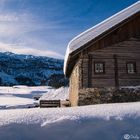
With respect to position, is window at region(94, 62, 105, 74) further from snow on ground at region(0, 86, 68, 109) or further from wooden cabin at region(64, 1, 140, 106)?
snow on ground at region(0, 86, 68, 109)

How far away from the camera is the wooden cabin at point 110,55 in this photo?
58.2 ft

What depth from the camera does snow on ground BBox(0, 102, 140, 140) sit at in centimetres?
625

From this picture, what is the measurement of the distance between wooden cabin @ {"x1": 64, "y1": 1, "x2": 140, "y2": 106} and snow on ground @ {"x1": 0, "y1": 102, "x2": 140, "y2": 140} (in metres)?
10.6

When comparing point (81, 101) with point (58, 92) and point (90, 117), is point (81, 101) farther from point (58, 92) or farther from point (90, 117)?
point (58, 92)

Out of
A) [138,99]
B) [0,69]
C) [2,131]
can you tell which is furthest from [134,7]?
[0,69]

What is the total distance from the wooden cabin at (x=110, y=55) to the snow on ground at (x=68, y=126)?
418 inches

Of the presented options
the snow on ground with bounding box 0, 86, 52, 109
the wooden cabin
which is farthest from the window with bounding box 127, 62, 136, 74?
the snow on ground with bounding box 0, 86, 52, 109

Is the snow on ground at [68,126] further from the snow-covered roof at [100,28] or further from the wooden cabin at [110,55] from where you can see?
the wooden cabin at [110,55]

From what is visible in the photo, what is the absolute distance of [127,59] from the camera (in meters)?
18.4

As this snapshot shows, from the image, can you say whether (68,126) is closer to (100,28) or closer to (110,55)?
(100,28)

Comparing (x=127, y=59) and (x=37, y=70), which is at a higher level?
(x=37, y=70)

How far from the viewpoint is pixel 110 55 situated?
18.2 metres

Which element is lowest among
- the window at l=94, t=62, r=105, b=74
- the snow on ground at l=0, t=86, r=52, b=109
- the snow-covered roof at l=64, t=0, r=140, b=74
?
the snow on ground at l=0, t=86, r=52, b=109

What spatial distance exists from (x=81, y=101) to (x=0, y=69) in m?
176
